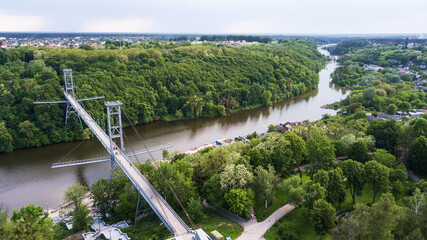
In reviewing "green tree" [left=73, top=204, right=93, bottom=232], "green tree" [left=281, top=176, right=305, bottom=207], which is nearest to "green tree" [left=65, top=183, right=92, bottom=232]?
"green tree" [left=73, top=204, right=93, bottom=232]

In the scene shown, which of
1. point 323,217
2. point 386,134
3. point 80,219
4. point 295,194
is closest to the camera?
point 323,217

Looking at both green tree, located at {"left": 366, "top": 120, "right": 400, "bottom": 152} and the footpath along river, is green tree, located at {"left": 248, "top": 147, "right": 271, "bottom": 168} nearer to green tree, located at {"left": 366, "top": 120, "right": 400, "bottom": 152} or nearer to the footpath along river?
green tree, located at {"left": 366, "top": 120, "right": 400, "bottom": 152}

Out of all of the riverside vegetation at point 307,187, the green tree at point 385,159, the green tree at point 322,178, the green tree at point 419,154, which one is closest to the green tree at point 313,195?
the riverside vegetation at point 307,187

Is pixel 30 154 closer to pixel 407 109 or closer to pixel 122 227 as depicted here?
pixel 122 227

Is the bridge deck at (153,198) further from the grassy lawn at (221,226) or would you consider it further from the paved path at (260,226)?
the paved path at (260,226)

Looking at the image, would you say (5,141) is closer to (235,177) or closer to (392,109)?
(235,177)

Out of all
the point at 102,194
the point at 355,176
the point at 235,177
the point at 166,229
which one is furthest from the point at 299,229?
Answer: the point at 102,194

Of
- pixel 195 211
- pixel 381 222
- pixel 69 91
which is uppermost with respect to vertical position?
pixel 69 91
